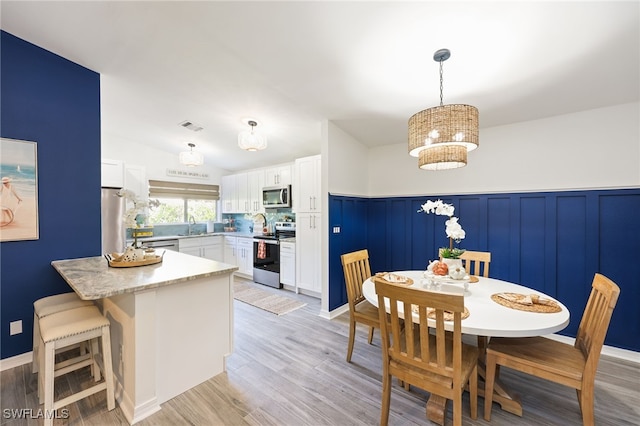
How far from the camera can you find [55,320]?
5.49ft

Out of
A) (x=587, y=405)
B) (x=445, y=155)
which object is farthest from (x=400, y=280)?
(x=587, y=405)

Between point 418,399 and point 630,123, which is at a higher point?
point 630,123

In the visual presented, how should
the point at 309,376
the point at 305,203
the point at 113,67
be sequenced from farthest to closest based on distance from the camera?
the point at 305,203
the point at 113,67
the point at 309,376

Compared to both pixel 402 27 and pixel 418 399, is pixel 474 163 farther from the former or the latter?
pixel 418 399

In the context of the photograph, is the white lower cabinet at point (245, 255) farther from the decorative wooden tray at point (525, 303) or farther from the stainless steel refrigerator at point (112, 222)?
the decorative wooden tray at point (525, 303)

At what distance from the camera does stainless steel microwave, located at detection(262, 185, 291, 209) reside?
4675 mm

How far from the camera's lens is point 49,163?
2377 mm

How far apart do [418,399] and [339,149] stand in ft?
9.50

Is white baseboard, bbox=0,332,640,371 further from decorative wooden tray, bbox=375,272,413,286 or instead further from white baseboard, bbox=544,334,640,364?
decorative wooden tray, bbox=375,272,413,286

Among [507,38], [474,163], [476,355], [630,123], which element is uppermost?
[507,38]

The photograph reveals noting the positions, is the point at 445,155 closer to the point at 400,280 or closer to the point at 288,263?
the point at 400,280

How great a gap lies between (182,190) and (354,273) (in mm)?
4659

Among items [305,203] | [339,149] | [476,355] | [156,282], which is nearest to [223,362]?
[156,282]

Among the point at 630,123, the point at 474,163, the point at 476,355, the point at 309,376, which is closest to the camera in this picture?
the point at 476,355
